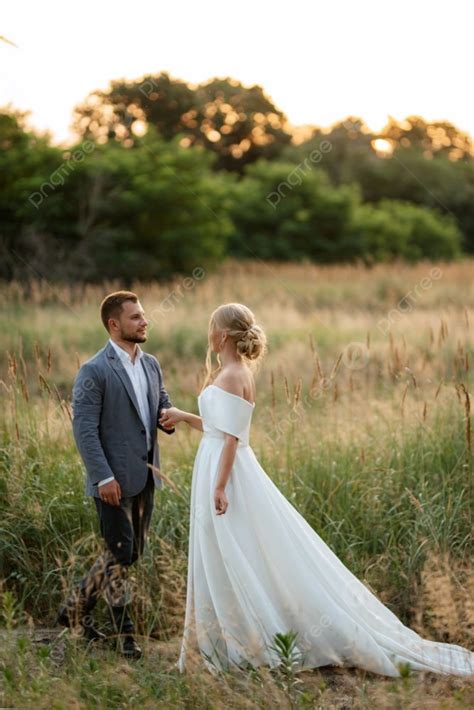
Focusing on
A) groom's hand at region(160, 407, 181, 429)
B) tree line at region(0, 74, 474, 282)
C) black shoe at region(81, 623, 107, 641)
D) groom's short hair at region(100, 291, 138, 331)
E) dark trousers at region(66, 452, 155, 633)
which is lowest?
black shoe at region(81, 623, 107, 641)

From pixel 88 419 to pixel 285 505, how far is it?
0.98 m

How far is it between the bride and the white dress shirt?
0.36 meters

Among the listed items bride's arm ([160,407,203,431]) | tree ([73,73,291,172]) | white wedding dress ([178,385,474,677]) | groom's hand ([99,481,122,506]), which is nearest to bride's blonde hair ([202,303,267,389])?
white wedding dress ([178,385,474,677])

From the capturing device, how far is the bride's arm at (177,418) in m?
4.15

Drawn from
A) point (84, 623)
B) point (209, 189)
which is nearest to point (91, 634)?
point (84, 623)

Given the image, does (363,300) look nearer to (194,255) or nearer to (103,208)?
(194,255)

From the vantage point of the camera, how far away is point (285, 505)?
3961 mm

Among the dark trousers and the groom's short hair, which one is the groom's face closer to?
the groom's short hair

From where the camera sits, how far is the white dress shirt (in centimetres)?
413

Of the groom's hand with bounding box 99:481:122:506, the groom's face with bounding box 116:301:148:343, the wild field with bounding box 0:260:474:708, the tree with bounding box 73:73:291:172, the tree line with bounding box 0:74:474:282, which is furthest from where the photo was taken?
the tree with bounding box 73:73:291:172

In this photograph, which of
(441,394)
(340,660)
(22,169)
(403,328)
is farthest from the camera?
(22,169)

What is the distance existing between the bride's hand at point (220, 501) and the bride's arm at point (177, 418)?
0.40m

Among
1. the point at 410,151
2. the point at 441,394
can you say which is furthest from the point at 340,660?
the point at 410,151

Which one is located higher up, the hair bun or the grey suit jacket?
the hair bun
